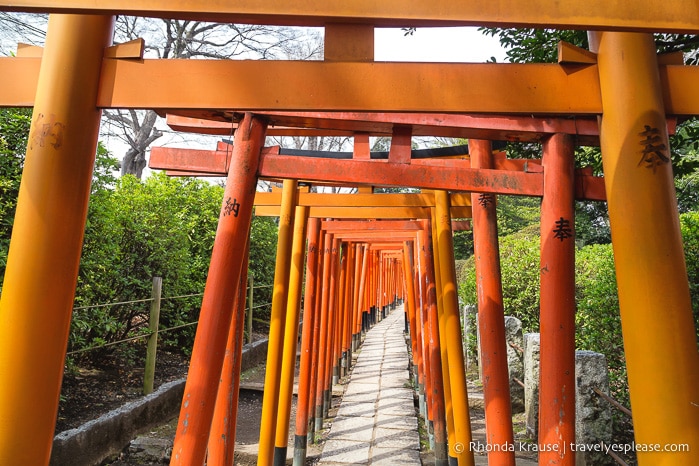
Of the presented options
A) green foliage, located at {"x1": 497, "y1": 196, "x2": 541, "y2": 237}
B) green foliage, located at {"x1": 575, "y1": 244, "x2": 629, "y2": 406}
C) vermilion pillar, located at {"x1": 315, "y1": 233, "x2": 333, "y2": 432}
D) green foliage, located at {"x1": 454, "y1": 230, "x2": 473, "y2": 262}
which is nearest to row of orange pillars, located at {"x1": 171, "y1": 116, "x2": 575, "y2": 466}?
green foliage, located at {"x1": 575, "y1": 244, "x2": 629, "y2": 406}

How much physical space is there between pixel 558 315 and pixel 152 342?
18.0 feet

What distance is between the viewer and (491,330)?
3.16 meters

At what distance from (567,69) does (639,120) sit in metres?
0.32

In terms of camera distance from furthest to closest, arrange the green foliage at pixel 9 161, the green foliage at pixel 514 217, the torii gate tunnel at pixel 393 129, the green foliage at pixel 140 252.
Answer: the green foliage at pixel 514 217, the green foliage at pixel 140 252, the green foliage at pixel 9 161, the torii gate tunnel at pixel 393 129

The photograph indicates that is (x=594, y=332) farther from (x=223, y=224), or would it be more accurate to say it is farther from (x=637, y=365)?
(x=223, y=224)

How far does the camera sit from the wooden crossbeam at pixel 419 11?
1447 mm

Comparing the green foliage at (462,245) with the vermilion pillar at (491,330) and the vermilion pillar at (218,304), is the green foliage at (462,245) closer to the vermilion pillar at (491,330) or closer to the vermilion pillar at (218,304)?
the vermilion pillar at (491,330)

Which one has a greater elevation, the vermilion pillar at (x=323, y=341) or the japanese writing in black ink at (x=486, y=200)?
the japanese writing in black ink at (x=486, y=200)

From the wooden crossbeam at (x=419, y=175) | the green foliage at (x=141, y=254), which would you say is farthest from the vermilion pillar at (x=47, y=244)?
the green foliage at (x=141, y=254)

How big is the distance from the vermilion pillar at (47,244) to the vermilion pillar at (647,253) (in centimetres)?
196

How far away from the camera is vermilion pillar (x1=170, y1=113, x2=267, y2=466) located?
2.24 metres

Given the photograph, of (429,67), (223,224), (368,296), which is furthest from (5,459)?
(368,296)

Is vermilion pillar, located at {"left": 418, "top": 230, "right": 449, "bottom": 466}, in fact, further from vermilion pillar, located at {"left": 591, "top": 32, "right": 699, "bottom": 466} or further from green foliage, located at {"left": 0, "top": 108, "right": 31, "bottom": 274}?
green foliage, located at {"left": 0, "top": 108, "right": 31, "bottom": 274}

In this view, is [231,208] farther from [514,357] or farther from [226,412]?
[514,357]
